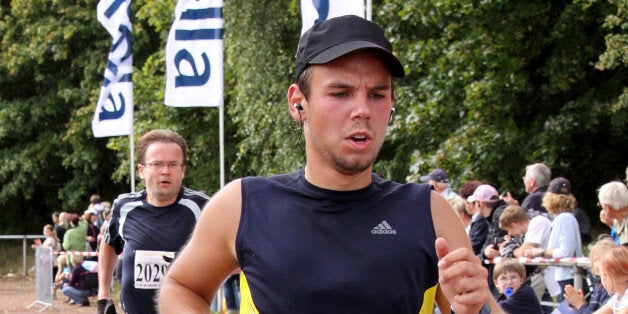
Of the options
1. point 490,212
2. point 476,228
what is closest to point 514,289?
point 490,212

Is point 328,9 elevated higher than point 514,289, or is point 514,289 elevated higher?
point 328,9

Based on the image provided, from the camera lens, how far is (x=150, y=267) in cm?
689

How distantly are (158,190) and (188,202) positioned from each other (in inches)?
8.7

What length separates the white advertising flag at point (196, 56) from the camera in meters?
14.4

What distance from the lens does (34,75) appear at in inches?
1539

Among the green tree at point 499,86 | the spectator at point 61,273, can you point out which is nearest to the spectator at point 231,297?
the green tree at point 499,86

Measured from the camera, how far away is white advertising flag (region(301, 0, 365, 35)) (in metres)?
10.1

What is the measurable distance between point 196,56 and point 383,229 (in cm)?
1158

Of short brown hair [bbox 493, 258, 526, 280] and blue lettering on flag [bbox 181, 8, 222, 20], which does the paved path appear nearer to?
blue lettering on flag [bbox 181, 8, 222, 20]

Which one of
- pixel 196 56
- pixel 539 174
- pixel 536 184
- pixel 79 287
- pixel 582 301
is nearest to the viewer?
pixel 582 301

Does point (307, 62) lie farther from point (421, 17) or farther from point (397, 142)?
point (397, 142)

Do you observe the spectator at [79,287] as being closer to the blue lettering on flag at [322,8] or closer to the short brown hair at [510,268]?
the blue lettering on flag at [322,8]

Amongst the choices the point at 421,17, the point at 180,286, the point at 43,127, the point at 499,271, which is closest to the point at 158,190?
the point at 499,271

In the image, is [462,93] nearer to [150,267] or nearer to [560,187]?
[560,187]
